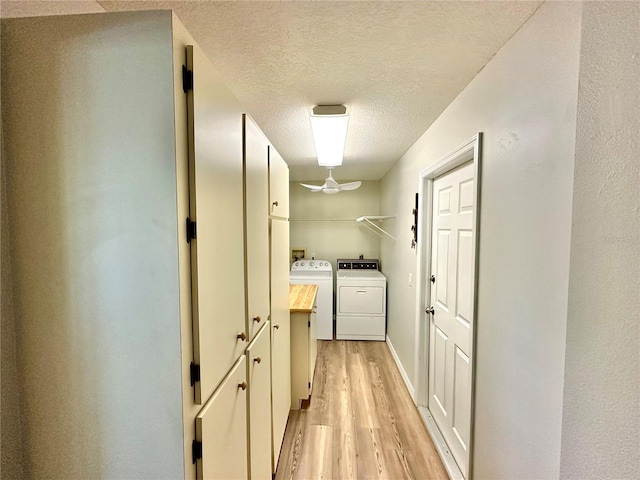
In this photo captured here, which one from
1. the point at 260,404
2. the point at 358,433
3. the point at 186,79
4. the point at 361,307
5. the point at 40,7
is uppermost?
the point at 40,7

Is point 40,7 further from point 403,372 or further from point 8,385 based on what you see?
point 403,372

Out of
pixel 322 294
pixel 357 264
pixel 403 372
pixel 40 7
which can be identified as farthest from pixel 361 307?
pixel 40 7

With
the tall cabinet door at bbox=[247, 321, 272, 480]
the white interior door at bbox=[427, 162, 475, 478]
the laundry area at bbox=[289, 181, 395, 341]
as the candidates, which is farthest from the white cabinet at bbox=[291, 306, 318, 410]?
the laundry area at bbox=[289, 181, 395, 341]

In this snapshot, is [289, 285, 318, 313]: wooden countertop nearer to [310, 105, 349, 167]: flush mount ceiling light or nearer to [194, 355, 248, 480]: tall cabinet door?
[194, 355, 248, 480]: tall cabinet door

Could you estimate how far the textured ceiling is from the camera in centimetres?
94

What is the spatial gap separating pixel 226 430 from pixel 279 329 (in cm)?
81

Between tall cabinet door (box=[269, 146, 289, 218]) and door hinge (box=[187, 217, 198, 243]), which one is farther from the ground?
tall cabinet door (box=[269, 146, 289, 218])

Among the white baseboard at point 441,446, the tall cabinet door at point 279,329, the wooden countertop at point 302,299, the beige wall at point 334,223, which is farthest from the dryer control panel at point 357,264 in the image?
the tall cabinet door at point 279,329

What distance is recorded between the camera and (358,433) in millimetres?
2006

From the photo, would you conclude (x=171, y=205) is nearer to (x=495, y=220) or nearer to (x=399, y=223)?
(x=495, y=220)

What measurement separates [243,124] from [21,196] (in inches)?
27.2

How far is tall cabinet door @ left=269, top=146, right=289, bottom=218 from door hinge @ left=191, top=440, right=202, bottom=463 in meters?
1.03

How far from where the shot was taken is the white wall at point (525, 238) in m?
0.84

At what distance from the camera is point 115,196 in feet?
2.03
